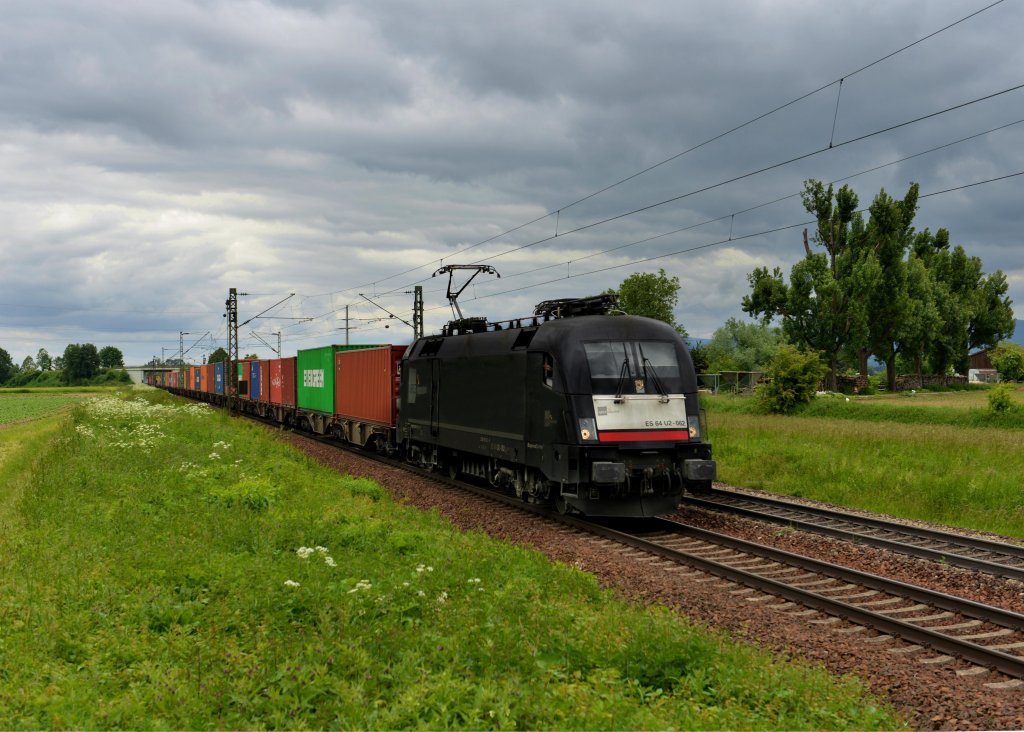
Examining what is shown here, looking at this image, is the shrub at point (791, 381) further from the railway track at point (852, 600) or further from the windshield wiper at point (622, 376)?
the windshield wiper at point (622, 376)

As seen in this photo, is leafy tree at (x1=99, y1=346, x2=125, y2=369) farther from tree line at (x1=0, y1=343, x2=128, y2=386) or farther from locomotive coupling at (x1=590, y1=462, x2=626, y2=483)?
locomotive coupling at (x1=590, y1=462, x2=626, y2=483)

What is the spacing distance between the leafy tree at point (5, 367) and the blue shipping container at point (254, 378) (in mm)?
148593

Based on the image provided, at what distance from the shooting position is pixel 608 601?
26.7 ft

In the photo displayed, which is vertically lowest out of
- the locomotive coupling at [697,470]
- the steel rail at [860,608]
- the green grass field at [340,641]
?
the steel rail at [860,608]

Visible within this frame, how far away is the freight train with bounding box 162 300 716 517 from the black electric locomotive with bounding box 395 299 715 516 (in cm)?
2

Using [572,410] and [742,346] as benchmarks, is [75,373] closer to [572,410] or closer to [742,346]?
[742,346]

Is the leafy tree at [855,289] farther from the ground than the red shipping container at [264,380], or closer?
A: farther from the ground

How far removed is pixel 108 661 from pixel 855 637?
703cm

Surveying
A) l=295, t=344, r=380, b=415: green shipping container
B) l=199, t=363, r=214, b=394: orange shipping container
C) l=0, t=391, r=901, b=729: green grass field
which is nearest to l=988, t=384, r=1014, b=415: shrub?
l=295, t=344, r=380, b=415: green shipping container

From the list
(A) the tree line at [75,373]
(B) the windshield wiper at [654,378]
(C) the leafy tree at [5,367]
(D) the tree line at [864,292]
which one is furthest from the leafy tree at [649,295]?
(C) the leafy tree at [5,367]

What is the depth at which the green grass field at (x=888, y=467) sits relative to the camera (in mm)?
15172

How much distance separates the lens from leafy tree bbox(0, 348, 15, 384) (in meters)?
162

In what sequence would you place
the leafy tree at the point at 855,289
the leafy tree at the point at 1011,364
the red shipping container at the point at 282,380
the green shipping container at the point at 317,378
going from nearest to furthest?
the green shipping container at the point at 317,378, the red shipping container at the point at 282,380, the leafy tree at the point at 855,289, the leafy tree at the point at 1011,364

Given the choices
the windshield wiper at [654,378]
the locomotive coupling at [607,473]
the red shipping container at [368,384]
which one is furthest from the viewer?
the red shipping container at [368,384]
